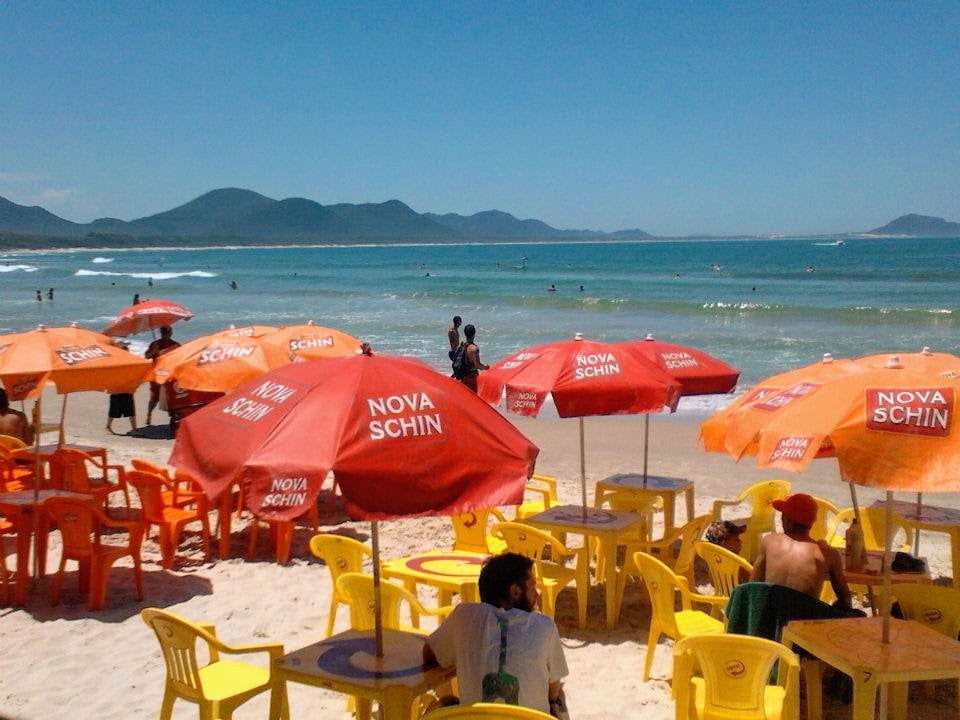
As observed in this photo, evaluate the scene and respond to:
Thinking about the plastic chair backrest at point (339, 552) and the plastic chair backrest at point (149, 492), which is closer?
the plastic chair backrest at point (339, 552)

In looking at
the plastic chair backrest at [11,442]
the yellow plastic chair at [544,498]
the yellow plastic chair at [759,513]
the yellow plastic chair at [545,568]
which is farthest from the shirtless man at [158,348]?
the yellow plastic chair at [759,513]

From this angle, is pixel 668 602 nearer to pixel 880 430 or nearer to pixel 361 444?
pixel 880 430

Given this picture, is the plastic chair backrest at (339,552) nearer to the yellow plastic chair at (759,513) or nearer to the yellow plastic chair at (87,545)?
the yellow plastic chair at (87,545)

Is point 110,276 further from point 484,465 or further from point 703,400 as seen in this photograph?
point 484,465

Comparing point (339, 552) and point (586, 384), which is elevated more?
point (586, 384)

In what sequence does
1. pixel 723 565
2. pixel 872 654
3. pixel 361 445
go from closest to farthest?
pixel 361 445 < pixel 872 654 < pixel 723 565

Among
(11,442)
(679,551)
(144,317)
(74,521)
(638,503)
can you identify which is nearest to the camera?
(74,521)

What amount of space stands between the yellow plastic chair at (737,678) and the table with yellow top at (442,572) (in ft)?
3.92

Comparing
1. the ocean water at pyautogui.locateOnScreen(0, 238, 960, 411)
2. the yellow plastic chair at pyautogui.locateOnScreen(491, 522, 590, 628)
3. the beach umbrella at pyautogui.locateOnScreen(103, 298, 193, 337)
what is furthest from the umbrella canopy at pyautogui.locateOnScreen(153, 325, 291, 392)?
the ocean water at pyautogui.locateOnScreen(0, 238, 960, 411)

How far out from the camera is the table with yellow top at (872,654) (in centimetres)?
379

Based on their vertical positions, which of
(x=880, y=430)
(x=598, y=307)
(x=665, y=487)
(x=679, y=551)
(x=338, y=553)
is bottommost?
(x=598, y=307)

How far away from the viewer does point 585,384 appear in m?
5.80

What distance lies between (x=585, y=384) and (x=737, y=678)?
7.49ft

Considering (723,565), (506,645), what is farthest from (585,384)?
(506,645)
